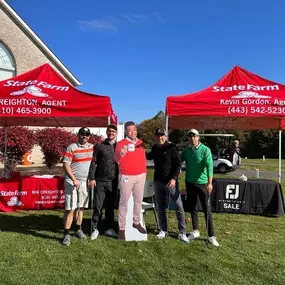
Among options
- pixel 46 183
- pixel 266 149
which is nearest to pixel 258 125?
pixel 46 183

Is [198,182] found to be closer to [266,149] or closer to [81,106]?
[81,106]

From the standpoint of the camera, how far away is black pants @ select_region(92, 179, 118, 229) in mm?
6086

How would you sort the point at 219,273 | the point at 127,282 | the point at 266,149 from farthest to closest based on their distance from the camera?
1. the point at 266,149
2. the point at 219,273
3. the point at 127,282

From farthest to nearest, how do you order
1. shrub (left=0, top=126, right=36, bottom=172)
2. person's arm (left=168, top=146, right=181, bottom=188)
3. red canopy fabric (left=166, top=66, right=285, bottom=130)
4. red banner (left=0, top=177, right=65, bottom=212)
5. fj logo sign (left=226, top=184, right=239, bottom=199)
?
1. shrub (left=0, top=126, right=36, bottom=172)
2. fj logo sign (left=226, top=184, right=239, bottom=199)
3. red banner (left=0, top=177, right=65, bottom=212)
4. red canopy fabric (left=166, top=66, right=285, bottom=130)
5. person's arm (left=168, top=146, right=181, bottom=188)

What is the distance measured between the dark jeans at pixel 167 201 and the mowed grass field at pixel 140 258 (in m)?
0.32

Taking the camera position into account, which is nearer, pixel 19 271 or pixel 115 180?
pixel 19 271

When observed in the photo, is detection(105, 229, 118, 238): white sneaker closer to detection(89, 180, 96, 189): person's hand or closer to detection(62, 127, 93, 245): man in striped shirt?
detection(62, 127, 93, 245): man in striped shirt

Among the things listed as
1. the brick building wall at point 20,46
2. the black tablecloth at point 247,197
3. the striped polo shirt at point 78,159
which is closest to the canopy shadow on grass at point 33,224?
the striped polo shirt at point 78,159

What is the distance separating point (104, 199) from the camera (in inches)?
245

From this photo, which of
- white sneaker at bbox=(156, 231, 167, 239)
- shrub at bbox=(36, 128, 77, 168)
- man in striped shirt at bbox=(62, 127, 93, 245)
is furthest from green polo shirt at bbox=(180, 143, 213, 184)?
shrub at bbox=(36, 128, 77, 168)

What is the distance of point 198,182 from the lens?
5.95 m

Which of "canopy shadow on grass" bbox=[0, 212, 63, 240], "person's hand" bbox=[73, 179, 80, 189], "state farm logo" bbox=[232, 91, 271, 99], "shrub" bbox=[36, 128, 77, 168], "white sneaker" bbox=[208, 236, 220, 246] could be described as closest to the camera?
"person's hand" bbox=[73, 179, 80, 189]

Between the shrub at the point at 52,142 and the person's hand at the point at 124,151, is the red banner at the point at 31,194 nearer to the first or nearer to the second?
the person's hand at the point at 124,151

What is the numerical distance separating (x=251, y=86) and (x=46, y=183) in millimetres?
5155
